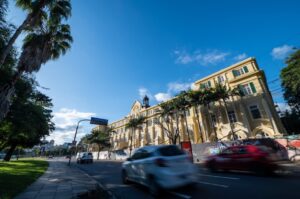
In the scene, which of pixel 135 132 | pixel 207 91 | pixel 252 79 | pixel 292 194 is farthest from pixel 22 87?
pixel 135 132

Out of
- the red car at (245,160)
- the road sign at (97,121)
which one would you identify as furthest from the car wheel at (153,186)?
the road sign at (97,121)

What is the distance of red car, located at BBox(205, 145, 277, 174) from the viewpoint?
8836mm

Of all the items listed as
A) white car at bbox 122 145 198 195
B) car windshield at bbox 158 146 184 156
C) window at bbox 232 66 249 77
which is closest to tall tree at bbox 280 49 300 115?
window at bbox 232 66 249 77

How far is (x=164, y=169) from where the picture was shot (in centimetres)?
596

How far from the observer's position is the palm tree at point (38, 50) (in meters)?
9.71

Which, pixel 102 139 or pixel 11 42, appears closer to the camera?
pixel 11 42

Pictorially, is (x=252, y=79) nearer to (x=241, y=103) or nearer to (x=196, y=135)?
(x=241, y=103)

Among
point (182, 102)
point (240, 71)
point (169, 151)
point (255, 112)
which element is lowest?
point (169, 151)

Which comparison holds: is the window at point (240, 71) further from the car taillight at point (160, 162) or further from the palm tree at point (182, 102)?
the car taillight at point (160, 162)

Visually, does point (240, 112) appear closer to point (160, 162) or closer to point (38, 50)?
point (160, 162)

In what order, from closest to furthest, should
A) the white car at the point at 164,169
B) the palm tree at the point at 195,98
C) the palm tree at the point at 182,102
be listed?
1. the white car at the point at 164,169
2. the palm tree at the point at 195,98
3. the palm tree at the point at 182,102

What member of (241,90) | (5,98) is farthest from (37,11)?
(241,90)

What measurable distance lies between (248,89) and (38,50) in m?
32.8

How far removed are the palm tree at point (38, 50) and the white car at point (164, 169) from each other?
27.8 ft
